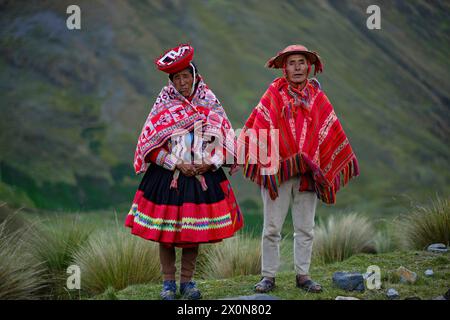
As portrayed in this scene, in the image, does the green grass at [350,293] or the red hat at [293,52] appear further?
the green grass at [350,293]

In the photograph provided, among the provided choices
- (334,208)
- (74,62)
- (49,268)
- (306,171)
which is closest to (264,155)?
(306,171)

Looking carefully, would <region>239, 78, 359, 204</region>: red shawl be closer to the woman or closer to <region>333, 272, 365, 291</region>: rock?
the woman

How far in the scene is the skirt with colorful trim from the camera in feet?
14.8

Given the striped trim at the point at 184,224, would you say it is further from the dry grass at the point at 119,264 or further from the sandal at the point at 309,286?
the dry grass at the point at 119,264

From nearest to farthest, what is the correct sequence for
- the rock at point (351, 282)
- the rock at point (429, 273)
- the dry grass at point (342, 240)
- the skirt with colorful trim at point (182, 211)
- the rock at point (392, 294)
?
the skirt with colorful trim at point (182, 211), the rock at point (392, 294), the rock at point (351, 282), the rock at point (429, 273), the dry grass at point (342, 240)

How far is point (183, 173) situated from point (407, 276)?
1943 millimetres

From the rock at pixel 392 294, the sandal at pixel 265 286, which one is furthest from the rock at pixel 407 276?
A: the sandal at pixel 265 286

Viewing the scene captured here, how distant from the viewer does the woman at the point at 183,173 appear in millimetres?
4527

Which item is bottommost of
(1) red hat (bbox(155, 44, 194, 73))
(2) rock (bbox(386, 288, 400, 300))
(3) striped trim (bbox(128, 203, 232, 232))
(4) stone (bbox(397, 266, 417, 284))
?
(2) rock (bbox(386, 288, 400, 300))

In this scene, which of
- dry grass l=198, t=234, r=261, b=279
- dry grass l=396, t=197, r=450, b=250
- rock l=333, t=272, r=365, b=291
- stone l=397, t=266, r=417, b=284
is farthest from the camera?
dry grass l=396, t=197, r=450, b=250

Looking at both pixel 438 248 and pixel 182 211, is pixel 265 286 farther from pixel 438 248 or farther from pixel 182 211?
pixel 438 248

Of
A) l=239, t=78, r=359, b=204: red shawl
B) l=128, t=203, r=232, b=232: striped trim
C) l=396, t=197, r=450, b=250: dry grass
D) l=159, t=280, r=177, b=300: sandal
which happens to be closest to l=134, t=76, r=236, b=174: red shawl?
l=239, t=78, r=359, b=204: red shawl

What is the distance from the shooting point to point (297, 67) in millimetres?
4609
